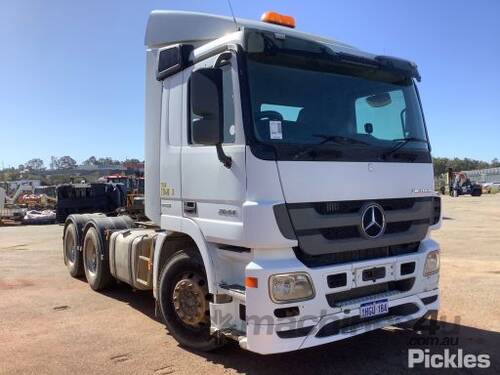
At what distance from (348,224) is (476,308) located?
329 centimetres

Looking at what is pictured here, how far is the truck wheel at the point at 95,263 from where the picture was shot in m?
7.75

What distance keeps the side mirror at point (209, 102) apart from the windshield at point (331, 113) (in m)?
0.29

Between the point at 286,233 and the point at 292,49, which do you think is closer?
the point at 286,233

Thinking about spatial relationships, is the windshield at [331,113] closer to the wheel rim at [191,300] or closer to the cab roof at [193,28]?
the cab roof at [193,28]

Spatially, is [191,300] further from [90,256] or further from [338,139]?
[90,256]

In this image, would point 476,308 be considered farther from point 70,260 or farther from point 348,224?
point 70,260

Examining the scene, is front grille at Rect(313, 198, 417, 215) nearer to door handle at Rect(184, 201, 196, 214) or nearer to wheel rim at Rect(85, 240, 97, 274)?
door handle at Rect(184, 201, 196, 214)

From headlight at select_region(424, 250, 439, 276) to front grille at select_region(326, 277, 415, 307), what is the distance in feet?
0.79

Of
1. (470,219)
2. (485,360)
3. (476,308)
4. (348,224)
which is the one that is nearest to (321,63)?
A: (348,224)

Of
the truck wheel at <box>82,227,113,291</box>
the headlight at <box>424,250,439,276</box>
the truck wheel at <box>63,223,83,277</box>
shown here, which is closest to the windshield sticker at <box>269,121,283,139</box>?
the headlight at <box>424,250,439,276</box>

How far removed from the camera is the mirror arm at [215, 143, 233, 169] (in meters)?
4.30

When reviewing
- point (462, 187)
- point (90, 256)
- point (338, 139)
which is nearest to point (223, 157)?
point (338, 139)

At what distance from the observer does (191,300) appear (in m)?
4.95

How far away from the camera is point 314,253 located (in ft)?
13.6
